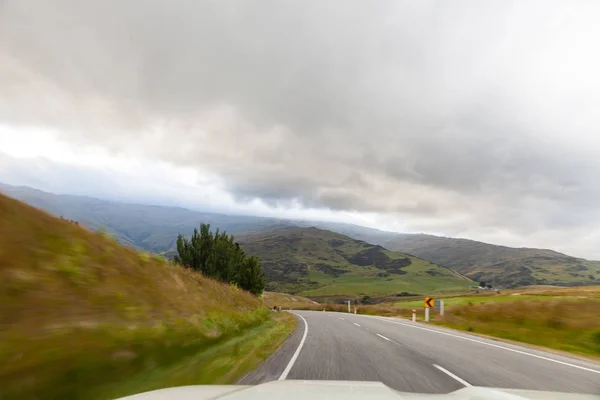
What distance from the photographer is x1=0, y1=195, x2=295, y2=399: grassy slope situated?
5156 millimetres

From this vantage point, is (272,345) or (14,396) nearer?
(14,396)

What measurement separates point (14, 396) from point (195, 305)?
9.86 meters

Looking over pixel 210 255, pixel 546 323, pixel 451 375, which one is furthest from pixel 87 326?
pixel 210 255

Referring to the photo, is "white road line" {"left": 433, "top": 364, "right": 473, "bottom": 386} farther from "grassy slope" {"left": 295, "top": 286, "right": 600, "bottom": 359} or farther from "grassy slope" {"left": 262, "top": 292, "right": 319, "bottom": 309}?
"grassy slope" {"left": 262, "top": 292, "right": 319, "bottom": 309}

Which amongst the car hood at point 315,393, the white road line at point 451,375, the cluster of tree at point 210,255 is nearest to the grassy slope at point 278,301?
the cluster of tree at point 210,255

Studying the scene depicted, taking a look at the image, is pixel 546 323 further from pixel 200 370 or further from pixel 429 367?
pixel 200 370

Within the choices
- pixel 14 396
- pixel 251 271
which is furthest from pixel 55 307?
pixel 251 271

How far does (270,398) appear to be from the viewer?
383cm

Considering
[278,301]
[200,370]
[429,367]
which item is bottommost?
[278,301]

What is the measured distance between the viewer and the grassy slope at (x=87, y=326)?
5.16 m

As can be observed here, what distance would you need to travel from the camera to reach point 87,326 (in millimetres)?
6828

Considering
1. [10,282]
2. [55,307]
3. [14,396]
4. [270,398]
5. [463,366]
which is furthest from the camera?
[463,366]

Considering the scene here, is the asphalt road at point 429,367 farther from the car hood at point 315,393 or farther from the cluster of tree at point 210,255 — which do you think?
the cluster of tree at point 210,255

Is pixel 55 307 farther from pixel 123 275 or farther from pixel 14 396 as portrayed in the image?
pixel 123 275
